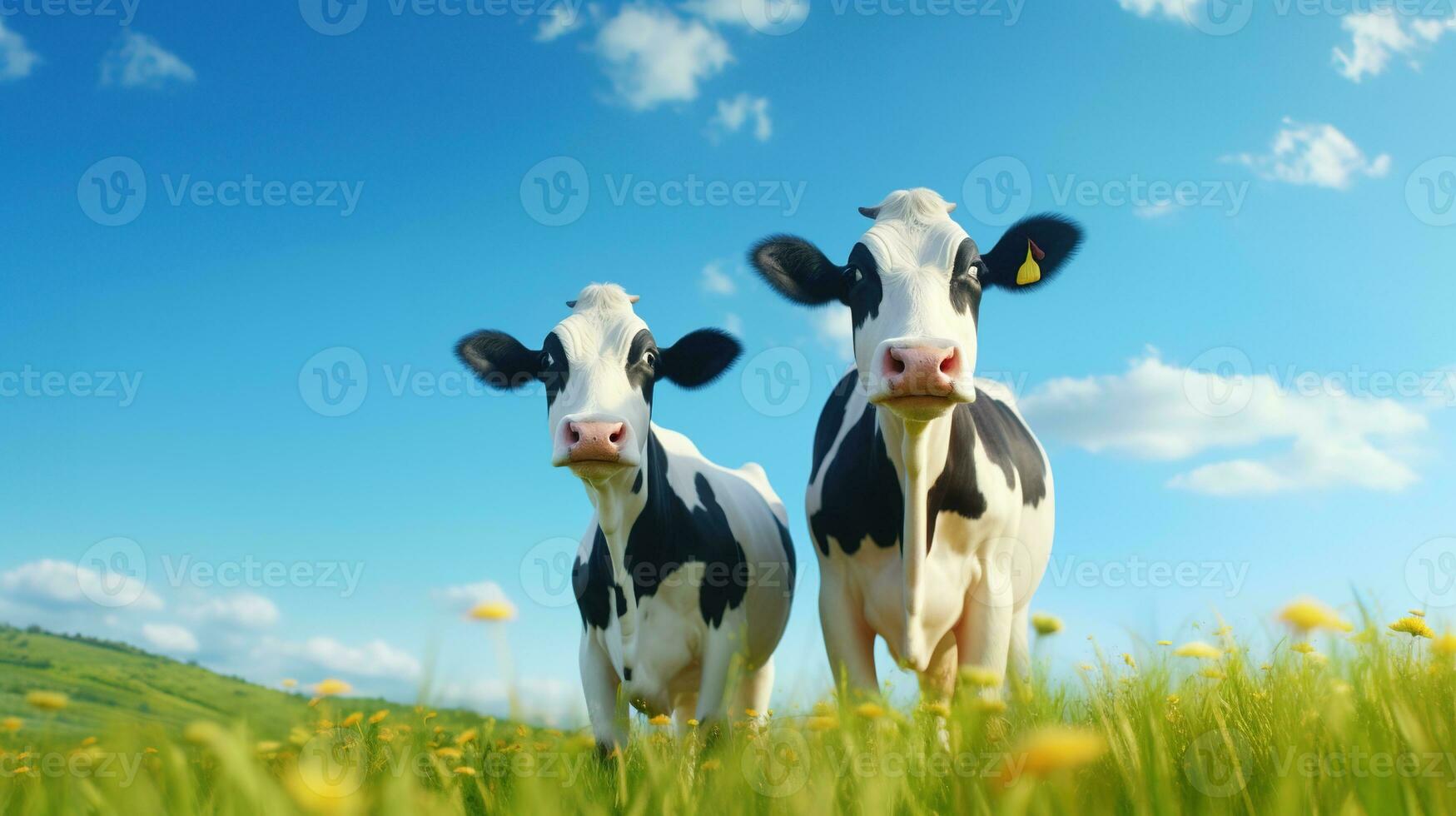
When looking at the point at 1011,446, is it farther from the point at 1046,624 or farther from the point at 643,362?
the point at 1046,624

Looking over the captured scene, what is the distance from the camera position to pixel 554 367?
6020 millimetres

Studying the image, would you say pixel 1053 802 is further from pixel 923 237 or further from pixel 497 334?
pixel 497 334

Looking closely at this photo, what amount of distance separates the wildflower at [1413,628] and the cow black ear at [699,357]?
390 cm

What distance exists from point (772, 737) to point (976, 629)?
2.06 meters

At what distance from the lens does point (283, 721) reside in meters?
2.43

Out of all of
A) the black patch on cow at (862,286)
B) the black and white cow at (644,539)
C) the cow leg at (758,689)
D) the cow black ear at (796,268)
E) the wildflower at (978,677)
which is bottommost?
the wildflower at (978,677)

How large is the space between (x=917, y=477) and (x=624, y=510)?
5.90 ft

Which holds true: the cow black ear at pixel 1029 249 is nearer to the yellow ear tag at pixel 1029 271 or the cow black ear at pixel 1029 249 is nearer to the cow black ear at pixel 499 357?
the yellow ear tag at pixel 1029 271

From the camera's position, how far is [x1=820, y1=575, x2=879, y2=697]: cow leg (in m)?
5.51

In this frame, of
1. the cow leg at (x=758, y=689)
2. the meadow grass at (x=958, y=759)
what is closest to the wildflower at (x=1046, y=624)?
the meadow grass at (x=958, y=759)

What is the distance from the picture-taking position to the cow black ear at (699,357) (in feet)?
21.1

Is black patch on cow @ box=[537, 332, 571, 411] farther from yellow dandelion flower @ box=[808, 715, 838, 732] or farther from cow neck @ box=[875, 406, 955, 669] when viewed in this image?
yellow dandelion flower @ box=[808, 715, 838, 732]

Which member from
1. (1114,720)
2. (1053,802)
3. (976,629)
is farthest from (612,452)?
(1053,802)

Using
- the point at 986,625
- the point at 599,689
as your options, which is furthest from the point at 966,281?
the point at 599,689
